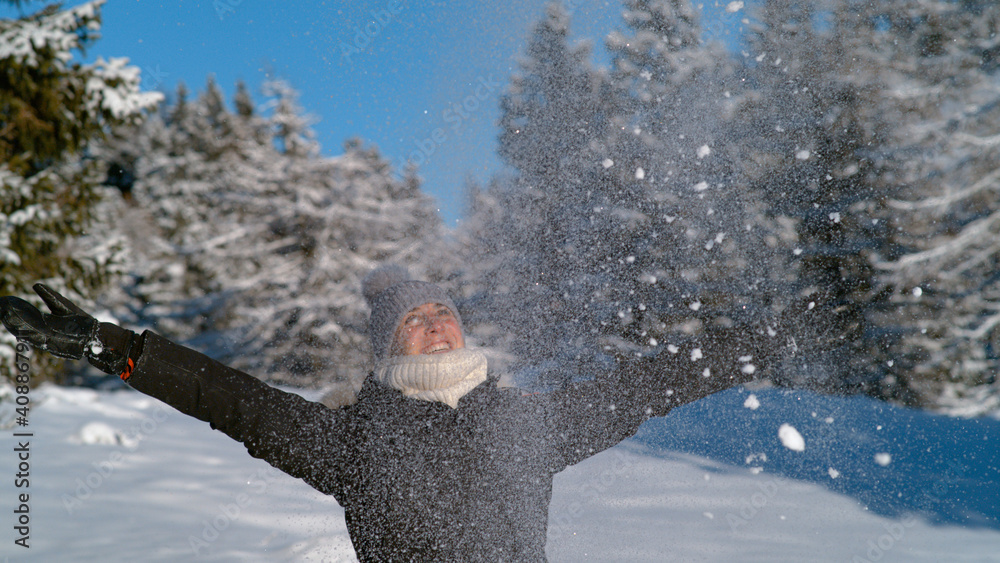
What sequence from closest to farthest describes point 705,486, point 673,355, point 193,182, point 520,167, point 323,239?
1. point 673,355
2. point 705,486
3. point 520,167
4. point 323,239
5. point 193,182

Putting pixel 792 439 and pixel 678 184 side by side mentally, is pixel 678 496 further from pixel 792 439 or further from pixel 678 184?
pixel 678 184

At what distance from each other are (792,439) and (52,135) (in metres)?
8.24

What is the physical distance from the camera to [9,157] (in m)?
6.11

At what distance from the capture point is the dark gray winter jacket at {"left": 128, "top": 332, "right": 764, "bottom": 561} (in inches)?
67.2

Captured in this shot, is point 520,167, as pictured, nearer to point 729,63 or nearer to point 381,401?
point 729,63

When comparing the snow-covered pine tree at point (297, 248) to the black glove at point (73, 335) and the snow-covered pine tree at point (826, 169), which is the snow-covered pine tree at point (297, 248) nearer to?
the snow-covered pine tree at point (826, 169)

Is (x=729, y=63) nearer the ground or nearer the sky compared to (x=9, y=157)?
nearer the sky

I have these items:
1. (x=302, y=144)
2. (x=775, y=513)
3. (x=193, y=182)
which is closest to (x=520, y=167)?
(x=775, y=513)

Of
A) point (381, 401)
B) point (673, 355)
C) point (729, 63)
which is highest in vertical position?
point (729, 63)

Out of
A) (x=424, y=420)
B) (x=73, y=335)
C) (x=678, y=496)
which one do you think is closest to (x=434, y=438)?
(x=424, y=420)

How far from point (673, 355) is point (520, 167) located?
5480 mm

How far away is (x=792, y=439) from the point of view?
499 centimetres

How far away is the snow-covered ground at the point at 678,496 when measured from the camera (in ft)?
10.7

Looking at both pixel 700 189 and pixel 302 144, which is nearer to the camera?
pixel 700 189
